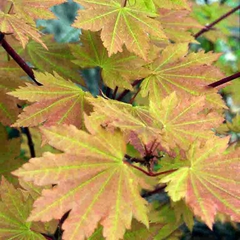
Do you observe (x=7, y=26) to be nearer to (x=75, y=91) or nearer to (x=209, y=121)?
(x=75, y=91)

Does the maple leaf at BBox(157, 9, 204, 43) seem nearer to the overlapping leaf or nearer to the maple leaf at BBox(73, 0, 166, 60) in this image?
the maple leaf at BBox(73, 0, 166, 60)

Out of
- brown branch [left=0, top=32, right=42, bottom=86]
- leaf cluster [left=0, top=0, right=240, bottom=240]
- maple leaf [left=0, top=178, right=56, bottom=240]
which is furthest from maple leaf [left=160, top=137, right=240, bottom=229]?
brown branch [left=0, top=32, right=42, bottom=86]

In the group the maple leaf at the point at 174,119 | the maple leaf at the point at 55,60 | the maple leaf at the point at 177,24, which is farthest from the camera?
the maple leaf at the point at 177,24

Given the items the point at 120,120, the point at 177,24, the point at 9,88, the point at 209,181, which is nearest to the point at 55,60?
the point at 9,88

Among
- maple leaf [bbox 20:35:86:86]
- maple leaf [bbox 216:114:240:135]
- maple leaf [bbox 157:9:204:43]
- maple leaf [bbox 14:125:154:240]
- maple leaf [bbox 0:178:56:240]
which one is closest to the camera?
maple leaf [bbox 14:125:154:240]

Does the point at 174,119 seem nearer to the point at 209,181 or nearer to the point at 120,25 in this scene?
the point at 209,181

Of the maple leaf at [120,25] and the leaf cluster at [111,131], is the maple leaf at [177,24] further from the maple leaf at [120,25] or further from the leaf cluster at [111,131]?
the maple leaf at [120,25]

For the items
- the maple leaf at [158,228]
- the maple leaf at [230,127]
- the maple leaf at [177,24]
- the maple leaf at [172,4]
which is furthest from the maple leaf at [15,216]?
the maple leaf at [230,127]
